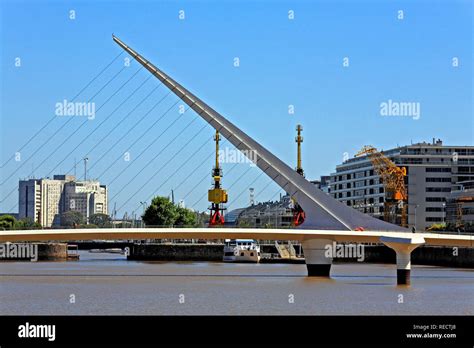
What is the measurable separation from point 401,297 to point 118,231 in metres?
15.4

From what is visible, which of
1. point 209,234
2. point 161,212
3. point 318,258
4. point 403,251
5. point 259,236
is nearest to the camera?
point 209,234

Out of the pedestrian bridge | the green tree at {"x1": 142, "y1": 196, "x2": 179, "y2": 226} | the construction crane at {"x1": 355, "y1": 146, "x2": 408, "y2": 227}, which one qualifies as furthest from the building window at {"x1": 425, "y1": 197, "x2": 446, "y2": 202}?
the pedestrian bridge

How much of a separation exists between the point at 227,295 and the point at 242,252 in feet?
165

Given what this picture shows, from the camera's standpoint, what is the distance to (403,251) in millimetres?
54969

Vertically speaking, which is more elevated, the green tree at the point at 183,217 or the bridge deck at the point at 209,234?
the green tree at the point at 183,217

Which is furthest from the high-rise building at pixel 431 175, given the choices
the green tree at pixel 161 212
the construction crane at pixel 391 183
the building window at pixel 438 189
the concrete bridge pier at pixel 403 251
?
the concrete bridge pier at pixel 403 251

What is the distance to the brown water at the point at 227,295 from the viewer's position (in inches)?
1506

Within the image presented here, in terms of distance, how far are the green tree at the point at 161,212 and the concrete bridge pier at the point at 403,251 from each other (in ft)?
247

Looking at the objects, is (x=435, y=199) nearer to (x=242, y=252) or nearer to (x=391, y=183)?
(x=391, y=183)

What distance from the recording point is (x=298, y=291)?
155 feet
